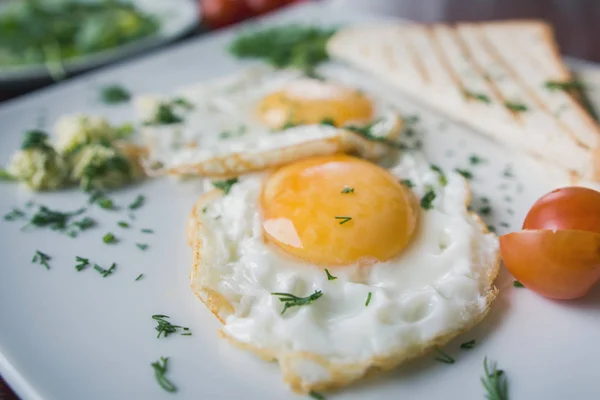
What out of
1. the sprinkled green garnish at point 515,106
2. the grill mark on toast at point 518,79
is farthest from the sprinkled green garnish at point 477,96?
the grill mark on toast at point 518,79

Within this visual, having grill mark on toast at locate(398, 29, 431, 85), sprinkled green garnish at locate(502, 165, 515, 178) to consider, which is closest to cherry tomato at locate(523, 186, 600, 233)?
sprinkled green garnish at locate(502, 165, 515, 178)

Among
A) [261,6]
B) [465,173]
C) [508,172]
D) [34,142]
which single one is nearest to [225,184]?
[34,142]

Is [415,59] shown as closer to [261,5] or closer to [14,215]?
[261,5]

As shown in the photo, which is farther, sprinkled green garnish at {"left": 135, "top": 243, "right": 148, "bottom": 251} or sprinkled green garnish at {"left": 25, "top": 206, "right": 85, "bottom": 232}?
sprinkled green garnish at {"left": 25, "top": 206, "right": 85, "bottom": 232}

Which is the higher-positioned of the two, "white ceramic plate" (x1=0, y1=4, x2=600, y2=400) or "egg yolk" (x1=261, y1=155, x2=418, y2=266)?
"egg yolk" (x1=261, y1=155, x2=418, y2=266)

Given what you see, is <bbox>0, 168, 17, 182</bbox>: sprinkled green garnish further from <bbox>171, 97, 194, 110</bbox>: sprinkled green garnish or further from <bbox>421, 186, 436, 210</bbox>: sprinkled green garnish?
<bbox>421, 186, 436, 210</bbox>: sprinkled green garnish

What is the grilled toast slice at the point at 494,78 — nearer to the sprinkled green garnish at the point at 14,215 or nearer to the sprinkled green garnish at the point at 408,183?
the sprinkled green garnish at the point at 408,183

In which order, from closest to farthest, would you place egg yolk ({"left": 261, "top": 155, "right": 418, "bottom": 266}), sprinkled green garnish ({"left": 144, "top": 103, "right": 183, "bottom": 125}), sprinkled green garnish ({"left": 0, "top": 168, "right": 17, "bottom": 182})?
egg yolk ({"left": 261, "top": 155, "right": 418, "bottom": 266}) → sprinkled green garnish ({"left": 0, "top": 168, "right": 17, "bottom": 182}) → sprinkled green garnish ({"left": 144, "top": 103, "right": 183, "bottom": 125})
